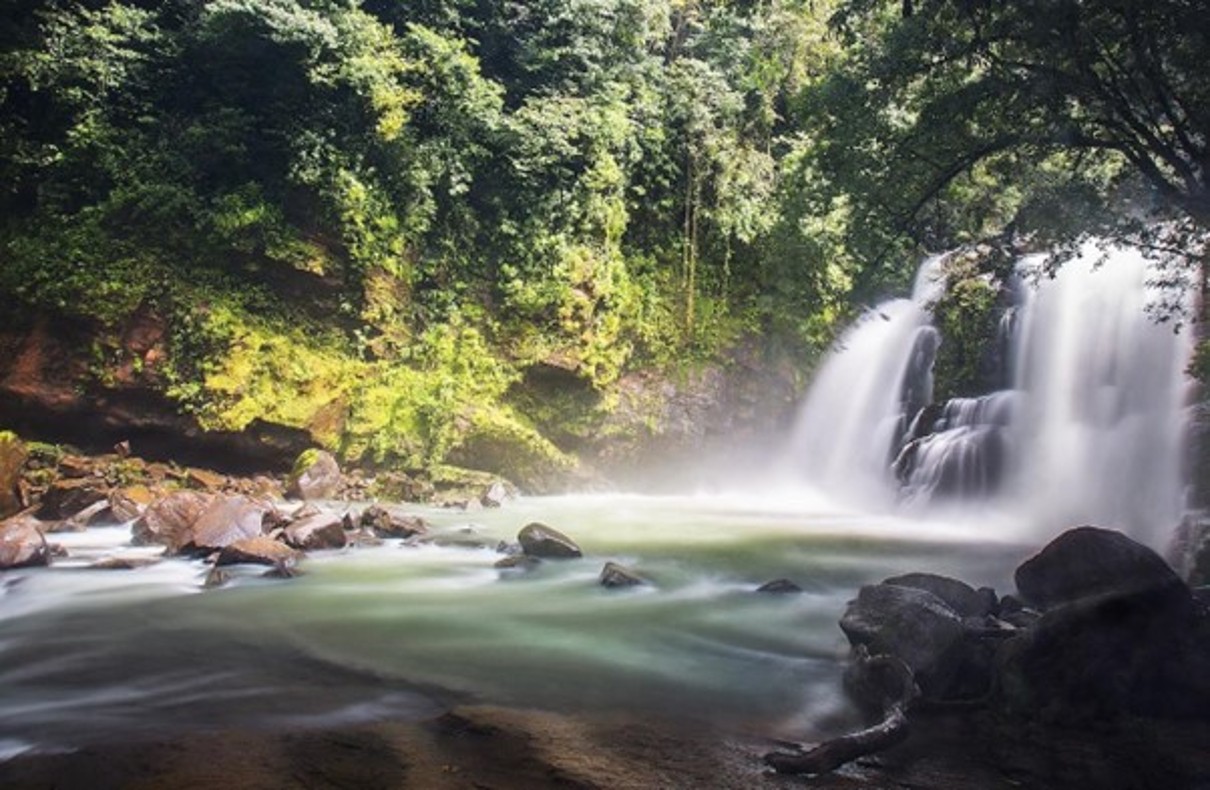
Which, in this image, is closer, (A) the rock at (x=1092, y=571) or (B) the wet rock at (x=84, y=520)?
(A) the rock at (x=1092, y=571)

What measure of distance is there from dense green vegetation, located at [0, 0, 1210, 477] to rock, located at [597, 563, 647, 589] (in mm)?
5444

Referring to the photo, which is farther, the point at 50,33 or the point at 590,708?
the point at 50,33

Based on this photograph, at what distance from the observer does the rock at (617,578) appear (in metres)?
8.70

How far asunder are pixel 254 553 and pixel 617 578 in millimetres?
4320

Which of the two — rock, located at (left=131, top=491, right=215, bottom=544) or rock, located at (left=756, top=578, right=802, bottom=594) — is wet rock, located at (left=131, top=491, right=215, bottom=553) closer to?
rock, located at (left=131, top=491, right=215, bottom=544)

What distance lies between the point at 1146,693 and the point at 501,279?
13809 millimetres

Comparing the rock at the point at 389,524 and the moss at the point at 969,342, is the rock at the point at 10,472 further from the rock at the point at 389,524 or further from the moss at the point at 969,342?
the moss at the point at 969,342

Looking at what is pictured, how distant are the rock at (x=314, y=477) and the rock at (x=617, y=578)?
6.78 metres

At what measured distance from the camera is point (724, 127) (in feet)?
61.9

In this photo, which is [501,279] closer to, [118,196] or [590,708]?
[118,196]

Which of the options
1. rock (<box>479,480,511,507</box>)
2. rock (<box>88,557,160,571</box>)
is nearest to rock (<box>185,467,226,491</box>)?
rock (<box>88,557,160,571</box>)

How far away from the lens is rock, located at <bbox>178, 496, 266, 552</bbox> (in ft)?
30.7

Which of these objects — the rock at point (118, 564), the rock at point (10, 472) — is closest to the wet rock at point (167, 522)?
the rock at point (118, 564)


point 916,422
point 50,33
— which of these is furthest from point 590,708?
point 50,33
